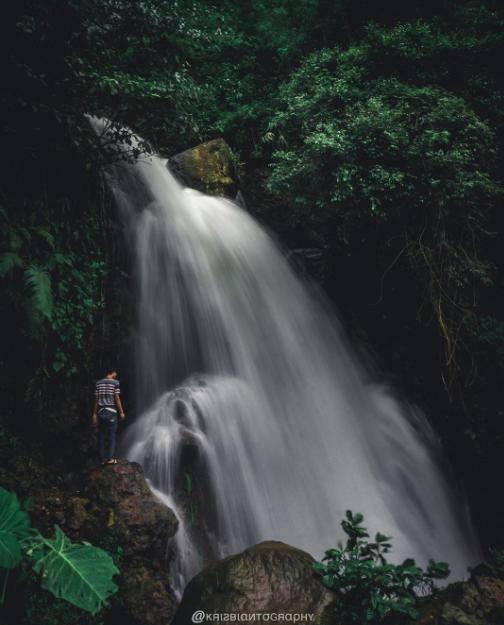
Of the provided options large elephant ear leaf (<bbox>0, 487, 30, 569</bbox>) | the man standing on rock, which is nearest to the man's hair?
the man standing on rock

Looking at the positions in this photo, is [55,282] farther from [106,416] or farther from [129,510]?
[129,510]

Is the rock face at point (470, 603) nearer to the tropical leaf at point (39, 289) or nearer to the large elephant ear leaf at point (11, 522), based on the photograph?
the large elephant ear leaf at point (11, 522)

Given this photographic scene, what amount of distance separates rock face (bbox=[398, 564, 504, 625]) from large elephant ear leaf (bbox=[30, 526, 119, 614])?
2.33m

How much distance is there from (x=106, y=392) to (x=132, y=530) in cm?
196

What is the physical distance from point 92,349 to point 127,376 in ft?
3.22

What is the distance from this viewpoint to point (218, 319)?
8.38 metres

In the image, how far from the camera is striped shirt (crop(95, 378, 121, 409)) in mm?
5598

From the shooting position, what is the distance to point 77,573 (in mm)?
2674

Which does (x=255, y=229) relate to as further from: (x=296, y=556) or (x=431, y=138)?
(x=296, y=556)

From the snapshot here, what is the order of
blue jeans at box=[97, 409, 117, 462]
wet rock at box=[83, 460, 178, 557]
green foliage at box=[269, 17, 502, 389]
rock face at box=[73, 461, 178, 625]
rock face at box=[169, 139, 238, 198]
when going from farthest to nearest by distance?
rock face at box=[169, 139, 238, 198]
green foliage at box=[269, 17, 502, 389]
blue jeans at box=[97, 409, 117, 462]
wet rock at box=[83, 460, 178, 557]
rock face at box=[73, 461, 178, 625]

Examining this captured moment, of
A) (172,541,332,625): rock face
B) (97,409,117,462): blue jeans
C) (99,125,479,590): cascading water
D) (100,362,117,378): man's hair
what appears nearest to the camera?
(172,541,332,625): rock face

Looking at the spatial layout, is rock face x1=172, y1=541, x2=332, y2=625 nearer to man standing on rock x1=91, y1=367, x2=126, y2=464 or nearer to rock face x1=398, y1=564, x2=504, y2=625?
rock face x1=398, y1=564, x2=504, y2=625

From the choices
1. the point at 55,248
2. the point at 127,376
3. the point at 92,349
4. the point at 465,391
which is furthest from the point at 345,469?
the point at 55,248

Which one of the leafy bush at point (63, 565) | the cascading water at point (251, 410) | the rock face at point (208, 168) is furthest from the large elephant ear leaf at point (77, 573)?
the rock face at point (208, 168)
